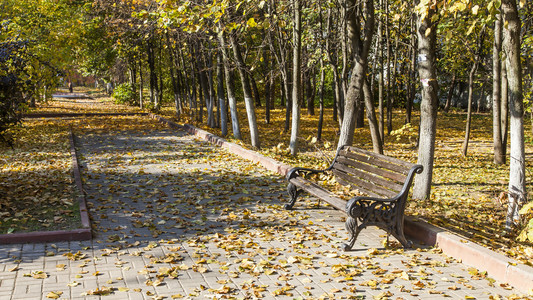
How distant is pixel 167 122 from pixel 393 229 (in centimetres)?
1802

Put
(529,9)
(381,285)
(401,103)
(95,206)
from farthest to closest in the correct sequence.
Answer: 1. (401,103)
2. (529,9)
3. (95,206)
4. (381,285)

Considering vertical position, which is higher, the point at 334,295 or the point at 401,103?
the point at 401,103

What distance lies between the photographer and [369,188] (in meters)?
6.57

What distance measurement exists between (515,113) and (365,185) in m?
2.09

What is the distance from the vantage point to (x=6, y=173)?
32.3 feet

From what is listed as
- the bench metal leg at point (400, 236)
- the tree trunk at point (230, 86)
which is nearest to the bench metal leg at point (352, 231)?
the bench metal leg at point (400, 236)

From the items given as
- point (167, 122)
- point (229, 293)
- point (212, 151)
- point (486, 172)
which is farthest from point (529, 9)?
point (167, 122)

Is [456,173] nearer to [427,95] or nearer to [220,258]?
[427,95]

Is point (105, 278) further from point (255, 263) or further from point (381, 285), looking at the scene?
point (381, 285)

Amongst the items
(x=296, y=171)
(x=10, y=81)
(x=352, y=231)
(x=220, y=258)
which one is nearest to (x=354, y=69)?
(x=296, y=171)

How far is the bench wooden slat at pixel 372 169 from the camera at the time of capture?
5984mm

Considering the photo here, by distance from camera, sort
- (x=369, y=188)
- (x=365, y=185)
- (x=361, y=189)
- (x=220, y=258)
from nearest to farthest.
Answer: (x=220, y=258) → (x=369, y=188) → (x=365, y=185) → (x=361, y=189)

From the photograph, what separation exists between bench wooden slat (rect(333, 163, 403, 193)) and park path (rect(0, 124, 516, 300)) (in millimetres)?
641

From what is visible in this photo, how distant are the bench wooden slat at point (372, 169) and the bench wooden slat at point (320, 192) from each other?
0.57m
